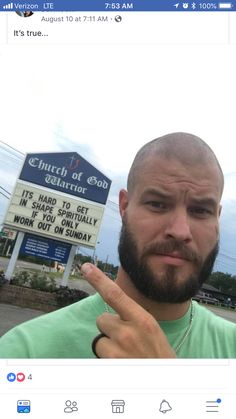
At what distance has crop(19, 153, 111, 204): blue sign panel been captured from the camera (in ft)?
25.5

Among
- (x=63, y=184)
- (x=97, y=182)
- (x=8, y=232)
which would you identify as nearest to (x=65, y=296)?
(x=8, y=232)

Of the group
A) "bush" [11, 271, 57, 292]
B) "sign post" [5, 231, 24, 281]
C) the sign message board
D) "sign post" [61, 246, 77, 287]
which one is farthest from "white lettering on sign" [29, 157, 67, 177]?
"bush" [11, 271, 57, 292]

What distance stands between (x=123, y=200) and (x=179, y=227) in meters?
0.25

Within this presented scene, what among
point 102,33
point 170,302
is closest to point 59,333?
point 170,302

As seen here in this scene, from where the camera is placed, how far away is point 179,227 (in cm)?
94

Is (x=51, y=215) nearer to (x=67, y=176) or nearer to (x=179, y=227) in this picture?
(x=67, y=176)

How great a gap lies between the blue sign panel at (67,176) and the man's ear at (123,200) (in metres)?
6.62
